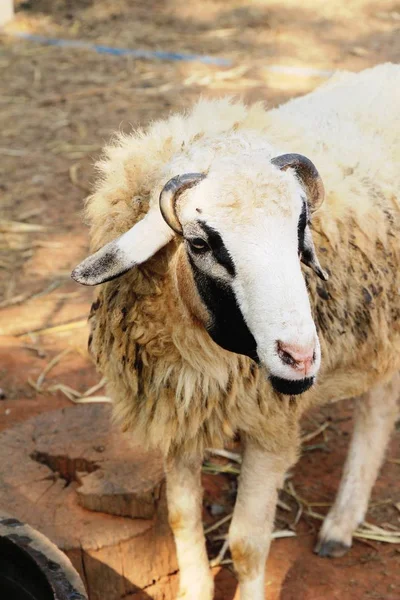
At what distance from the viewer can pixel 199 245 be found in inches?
96.5

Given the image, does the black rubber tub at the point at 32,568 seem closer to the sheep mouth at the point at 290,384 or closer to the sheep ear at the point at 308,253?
the sheep mouth at the point at 290,384

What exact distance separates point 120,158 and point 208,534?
1742 mm

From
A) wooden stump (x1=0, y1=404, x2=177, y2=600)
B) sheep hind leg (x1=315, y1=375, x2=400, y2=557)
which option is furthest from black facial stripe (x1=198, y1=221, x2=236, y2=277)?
sheep hind leg (x1=315, y1=375, x2=400, y2=557)

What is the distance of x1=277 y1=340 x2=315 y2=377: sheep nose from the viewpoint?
2242 millimetres

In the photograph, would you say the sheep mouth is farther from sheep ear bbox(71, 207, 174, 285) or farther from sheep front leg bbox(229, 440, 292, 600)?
sheep front leg bbox(229, 440, 292, 600)

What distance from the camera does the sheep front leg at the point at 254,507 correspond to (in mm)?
3072

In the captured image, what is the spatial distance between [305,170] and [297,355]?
60 cm

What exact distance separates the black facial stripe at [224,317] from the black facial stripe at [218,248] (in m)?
0.06

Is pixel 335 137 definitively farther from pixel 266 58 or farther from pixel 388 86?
pixel 266 58

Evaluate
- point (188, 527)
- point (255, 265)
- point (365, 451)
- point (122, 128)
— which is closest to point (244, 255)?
point (255, 265)

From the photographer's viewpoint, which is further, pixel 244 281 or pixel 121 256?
pixel 121 256

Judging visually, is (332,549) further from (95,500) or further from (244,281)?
(244,281)

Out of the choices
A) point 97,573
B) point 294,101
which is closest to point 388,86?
point 294,101

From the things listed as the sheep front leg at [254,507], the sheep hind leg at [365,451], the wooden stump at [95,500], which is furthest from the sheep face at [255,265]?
the sheep hind leg at [365,451]
